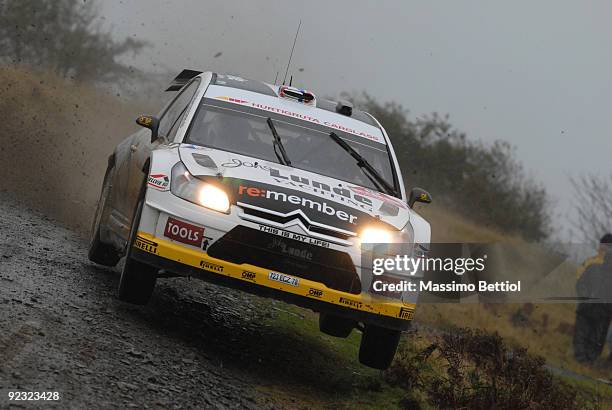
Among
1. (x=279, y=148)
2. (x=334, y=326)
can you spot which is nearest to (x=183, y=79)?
(x=279, y=148)

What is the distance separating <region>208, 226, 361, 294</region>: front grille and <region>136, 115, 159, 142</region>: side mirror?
71.5 inches

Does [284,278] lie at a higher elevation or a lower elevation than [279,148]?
lower

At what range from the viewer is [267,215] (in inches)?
255

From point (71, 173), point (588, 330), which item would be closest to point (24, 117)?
point (71, 173)

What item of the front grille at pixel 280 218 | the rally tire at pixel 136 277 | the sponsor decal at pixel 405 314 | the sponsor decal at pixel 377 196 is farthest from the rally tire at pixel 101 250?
the sponsor decal at pixel 405 314

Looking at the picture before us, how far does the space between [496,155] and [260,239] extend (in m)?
24.1

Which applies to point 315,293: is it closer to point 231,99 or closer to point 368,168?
point 368,168

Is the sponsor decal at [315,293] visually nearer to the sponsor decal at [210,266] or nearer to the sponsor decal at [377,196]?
the sponsor decal at [210,266]

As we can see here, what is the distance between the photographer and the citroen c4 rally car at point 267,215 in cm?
645

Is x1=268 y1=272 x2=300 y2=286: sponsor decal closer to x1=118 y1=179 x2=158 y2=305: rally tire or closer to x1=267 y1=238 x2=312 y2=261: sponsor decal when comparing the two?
x1=267 y1=238 x2=312 y2=261: sponsor decal

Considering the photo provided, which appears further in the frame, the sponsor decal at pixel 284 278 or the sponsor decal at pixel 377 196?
the sponsor decal at pixel 377 196

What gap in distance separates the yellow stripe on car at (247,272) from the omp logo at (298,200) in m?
0.46

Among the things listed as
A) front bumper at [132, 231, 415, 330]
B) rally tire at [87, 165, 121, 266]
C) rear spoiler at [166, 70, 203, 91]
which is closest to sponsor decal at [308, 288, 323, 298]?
front bumper at [132, 231, 415, 330]

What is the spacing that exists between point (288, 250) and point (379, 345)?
3.49 feet
